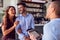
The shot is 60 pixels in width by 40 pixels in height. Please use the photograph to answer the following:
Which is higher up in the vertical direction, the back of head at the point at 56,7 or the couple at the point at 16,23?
the back of head at the point at 56,7

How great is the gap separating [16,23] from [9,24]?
0.11 metres

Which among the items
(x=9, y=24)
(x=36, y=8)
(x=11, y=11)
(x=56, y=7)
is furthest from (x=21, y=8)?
(x=56, y=7)

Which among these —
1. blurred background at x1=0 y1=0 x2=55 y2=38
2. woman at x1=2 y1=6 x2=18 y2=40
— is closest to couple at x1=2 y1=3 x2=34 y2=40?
woman at x1=2 y1=6 x2=18 y2=40

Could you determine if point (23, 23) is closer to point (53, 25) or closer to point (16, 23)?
point (16, 23)

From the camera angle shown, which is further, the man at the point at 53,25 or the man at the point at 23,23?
the man at the point at 23,23

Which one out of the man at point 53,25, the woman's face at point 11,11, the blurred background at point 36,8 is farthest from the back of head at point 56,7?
the blurred background at point 36,8

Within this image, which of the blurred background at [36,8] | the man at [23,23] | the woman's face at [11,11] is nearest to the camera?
the woman's face at [11,11]

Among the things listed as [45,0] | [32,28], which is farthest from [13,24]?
[45,0]

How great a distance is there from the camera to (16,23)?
284cm

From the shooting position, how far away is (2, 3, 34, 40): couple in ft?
9.05

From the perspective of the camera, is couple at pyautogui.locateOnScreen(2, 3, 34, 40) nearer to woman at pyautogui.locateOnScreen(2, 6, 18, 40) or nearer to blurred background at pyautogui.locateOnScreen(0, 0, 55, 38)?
woman at pyautogui.locateOnScreen(2, 6, 18, 40)

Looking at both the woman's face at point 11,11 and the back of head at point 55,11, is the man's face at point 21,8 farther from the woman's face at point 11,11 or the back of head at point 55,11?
the back of head at point 55,11

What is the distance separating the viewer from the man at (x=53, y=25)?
117 centimetres

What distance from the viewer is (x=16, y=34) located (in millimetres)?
2834
